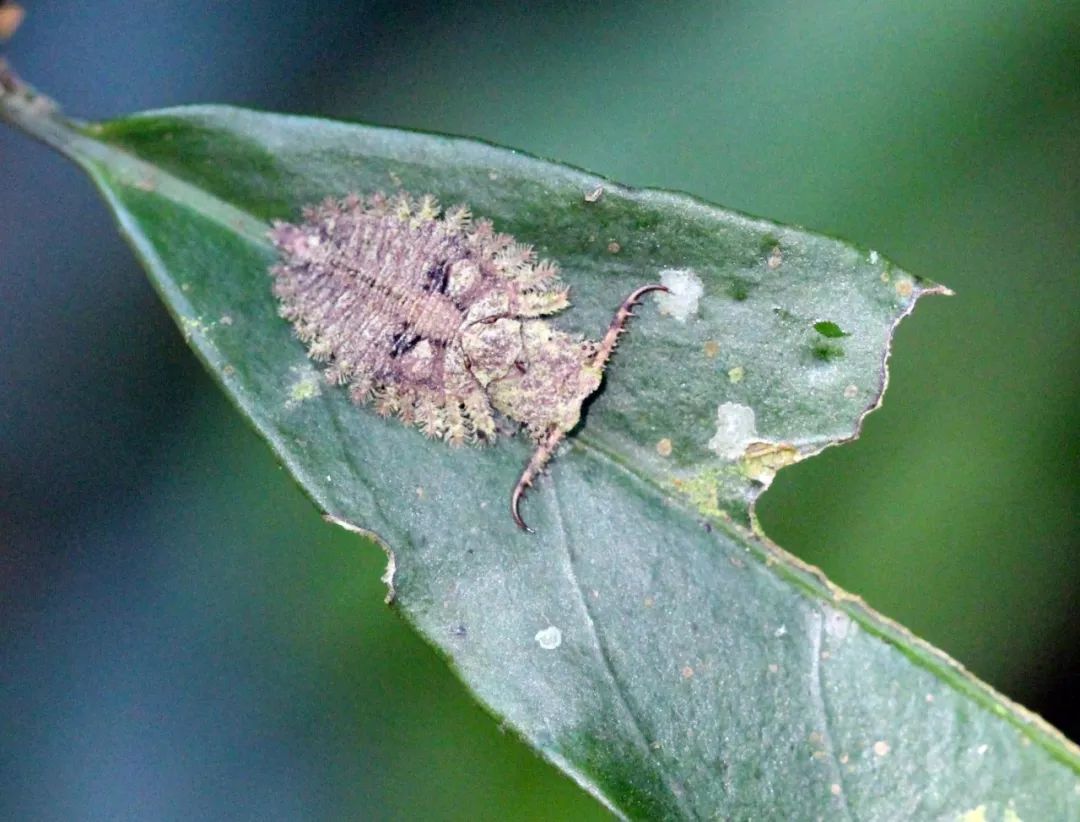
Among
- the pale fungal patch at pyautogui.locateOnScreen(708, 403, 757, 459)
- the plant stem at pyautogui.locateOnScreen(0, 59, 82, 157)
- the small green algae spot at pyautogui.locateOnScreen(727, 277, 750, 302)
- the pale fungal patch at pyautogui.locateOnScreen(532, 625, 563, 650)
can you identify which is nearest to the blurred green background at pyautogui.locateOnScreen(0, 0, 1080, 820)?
the pale fungal patch at pyautogui.locateOnScreen(708, 403, 757, 459)

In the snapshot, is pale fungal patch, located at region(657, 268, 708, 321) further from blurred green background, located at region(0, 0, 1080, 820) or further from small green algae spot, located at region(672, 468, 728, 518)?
blurred green background, located at region(0, 0, 1080, 820)

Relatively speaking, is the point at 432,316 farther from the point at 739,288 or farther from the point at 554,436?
the point at 739,288

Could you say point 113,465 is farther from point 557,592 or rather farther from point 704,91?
point 704,91

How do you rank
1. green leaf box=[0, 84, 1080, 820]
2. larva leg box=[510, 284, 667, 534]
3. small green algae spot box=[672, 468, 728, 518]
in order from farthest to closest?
larva leg box=[510, 284, 667, 534] < small green algae spot box=[672, 468, 728, 518] < green leaf box=[0, 84, 1080, 820]

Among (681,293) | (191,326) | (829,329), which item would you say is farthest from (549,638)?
(191,326)

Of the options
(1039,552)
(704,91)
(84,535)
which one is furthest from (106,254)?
(1039,552)
